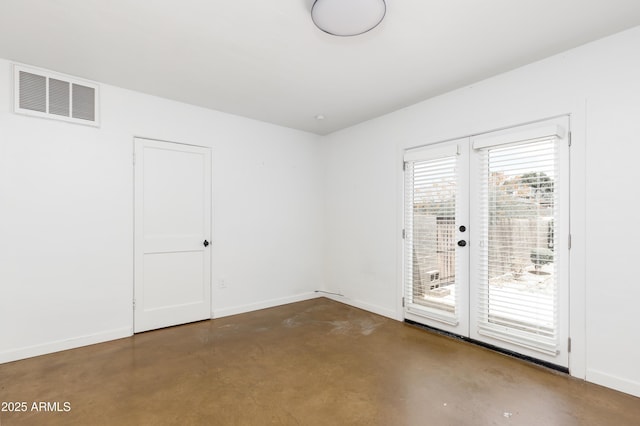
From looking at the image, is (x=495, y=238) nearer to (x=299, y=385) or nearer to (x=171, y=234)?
(x=299, y=385)

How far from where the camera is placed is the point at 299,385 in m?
2.40

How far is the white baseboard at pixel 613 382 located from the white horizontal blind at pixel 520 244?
0.88 feet

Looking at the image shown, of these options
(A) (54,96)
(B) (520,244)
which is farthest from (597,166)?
(A) (54,96)

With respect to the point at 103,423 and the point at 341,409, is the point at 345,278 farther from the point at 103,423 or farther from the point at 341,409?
the point at 103,423

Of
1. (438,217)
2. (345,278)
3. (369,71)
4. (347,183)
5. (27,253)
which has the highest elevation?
(369,71)

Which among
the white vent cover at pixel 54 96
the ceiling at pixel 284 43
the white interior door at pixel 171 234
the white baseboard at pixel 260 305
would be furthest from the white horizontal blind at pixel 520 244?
the white vent cover at pixel 54 96

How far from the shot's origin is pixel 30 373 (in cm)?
255

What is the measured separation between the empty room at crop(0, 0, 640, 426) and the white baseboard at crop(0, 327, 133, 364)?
17 millimetres

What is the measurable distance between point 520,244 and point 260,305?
10.9 feet

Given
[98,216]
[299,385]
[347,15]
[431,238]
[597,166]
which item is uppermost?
[347,15]

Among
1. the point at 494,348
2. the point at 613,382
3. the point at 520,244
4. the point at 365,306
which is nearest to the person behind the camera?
the point at 613,382

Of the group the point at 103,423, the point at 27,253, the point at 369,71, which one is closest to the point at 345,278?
the point at 369,71

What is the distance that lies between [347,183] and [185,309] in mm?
2843

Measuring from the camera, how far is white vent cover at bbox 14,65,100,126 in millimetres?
2834
